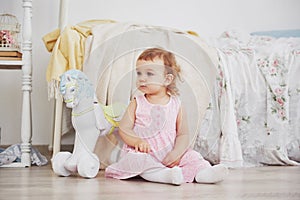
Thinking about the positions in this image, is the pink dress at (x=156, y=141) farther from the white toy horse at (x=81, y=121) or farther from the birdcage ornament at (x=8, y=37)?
the birdcage ornament at (x=8, y=37)

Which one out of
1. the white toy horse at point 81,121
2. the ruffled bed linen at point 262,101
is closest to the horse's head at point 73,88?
the white toy horse at point 81,121

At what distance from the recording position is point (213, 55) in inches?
84.6

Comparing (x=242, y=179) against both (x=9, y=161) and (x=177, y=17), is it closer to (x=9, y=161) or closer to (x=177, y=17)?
(x=9, y=161)

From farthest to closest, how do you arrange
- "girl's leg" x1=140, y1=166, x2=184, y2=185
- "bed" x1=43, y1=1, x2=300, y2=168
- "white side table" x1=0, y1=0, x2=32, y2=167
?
"white side table" x1=0, y1=0, x2=32, y2=167
"bed" x1=43, y1=1, x2=300, y2=168
"girl's leg" x1=140, y1=166, x2=184, y2=185

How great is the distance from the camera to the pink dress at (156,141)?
167cm

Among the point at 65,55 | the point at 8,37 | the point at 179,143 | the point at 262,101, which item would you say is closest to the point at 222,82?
the point at 262,101

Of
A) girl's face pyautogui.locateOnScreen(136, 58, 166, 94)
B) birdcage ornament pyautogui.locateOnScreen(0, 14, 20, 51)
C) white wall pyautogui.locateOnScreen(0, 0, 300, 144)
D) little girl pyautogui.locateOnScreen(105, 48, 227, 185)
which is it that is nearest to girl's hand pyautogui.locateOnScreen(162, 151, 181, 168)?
little girl pyautogui.locateOnScreen(105, 48, 227, 185)

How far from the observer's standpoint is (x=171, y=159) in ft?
5.52

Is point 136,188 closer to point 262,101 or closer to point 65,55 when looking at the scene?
point 65,55

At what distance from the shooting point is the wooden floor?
1423 millimetres

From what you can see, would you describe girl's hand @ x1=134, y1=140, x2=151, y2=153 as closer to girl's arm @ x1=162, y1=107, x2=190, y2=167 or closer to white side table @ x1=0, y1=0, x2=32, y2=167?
girl's arm @ x1=162, y1=107, x2=190, y2=167

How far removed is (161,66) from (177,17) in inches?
51.8

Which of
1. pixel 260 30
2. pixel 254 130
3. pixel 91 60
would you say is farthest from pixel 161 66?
pixel 260 30

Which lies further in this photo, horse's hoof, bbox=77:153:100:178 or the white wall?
the white wall
